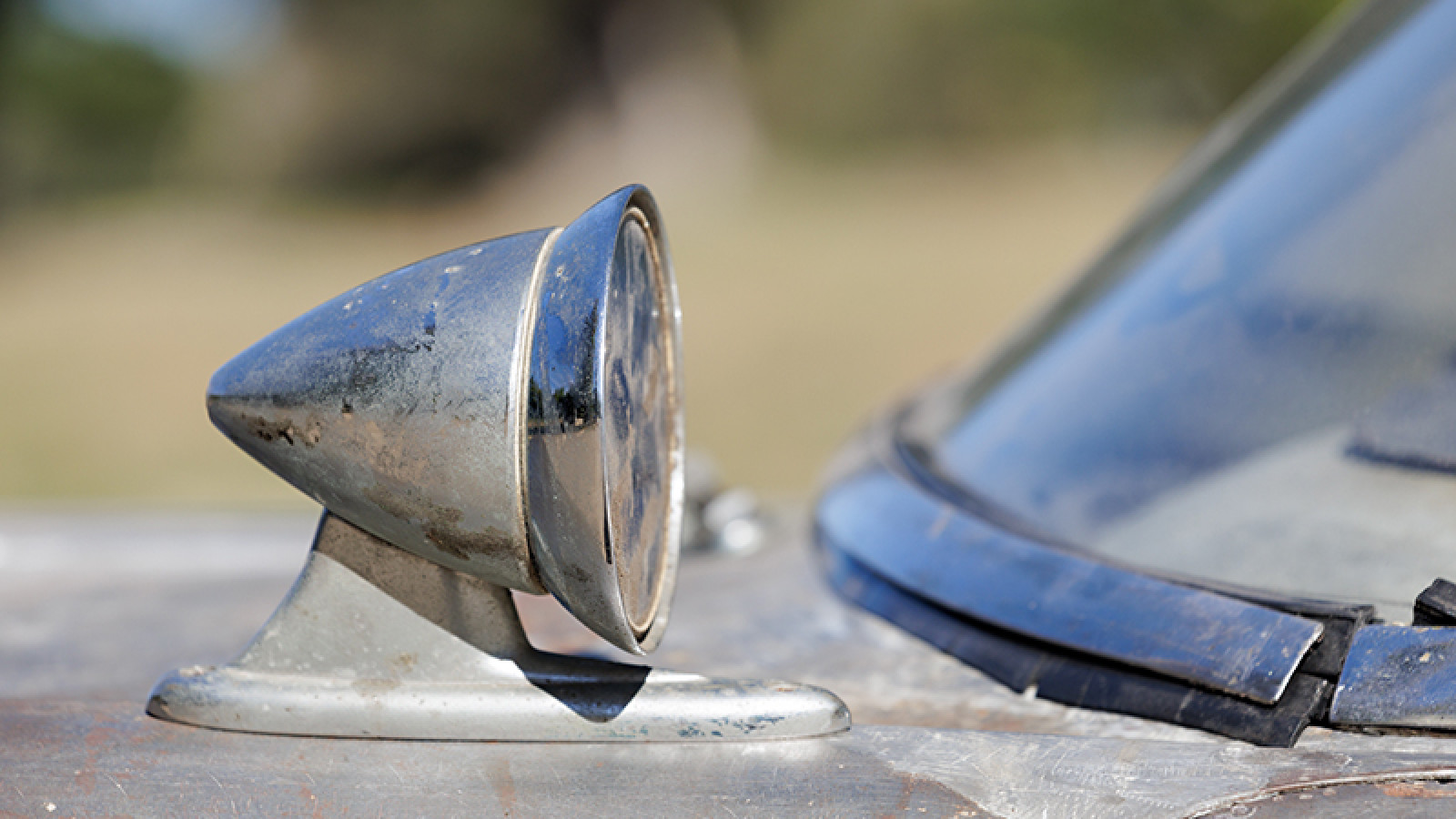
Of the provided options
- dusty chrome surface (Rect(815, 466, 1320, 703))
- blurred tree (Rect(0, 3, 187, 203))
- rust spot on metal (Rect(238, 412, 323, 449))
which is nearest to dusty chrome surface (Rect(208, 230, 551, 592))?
rust spot on metal (Rect(238, 412, 323, 449))

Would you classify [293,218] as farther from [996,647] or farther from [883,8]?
[996,647]

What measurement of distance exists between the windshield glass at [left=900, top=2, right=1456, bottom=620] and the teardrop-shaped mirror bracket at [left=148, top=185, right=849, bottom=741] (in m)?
0.44

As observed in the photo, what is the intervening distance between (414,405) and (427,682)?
0.24 metres

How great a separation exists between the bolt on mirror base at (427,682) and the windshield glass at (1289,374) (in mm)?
449

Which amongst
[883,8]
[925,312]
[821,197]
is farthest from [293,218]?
[925,312]

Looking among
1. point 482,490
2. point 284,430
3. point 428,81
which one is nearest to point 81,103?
point 428,81

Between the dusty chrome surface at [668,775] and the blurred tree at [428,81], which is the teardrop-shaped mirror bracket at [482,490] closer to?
the dusty chrome surface at [668,775]

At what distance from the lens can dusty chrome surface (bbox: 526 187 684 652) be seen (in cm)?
86

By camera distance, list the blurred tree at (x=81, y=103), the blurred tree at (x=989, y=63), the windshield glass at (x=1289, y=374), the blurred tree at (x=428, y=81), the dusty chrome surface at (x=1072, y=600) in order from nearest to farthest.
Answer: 1. the dusty chrome surface at (x=1072, y=600)
2. the windshield glass at (x=1289, y=374)
3. the blurred tree at (x=989, y=63)
4. the blurred tree at (x=428, y=81)
5. the blurred tree at (x=81, y=103)

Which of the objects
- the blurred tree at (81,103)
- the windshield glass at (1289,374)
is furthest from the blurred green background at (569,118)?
the windshield glass at (1289,374)

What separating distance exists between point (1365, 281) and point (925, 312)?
32.1ft

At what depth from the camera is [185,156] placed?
61.4 feet

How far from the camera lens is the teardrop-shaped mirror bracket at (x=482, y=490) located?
882mm

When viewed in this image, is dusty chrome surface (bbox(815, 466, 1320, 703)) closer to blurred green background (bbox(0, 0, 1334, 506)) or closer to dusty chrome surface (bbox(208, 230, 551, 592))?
dusty chrome surface (bbox(208, 230, 551, 592))
